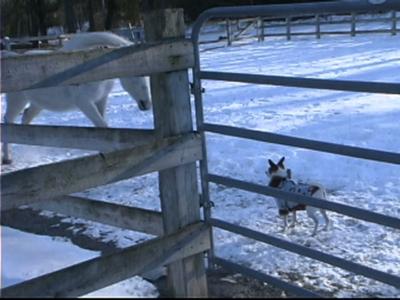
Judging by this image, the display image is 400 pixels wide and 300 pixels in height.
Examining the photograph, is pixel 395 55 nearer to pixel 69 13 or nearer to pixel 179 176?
pixel 179 176

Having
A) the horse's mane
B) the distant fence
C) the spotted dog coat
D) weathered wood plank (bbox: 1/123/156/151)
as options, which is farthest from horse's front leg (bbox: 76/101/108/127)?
the distant fence

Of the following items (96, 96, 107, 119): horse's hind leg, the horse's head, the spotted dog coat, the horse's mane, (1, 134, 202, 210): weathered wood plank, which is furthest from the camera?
(96, 96, 107, 119): horse's hind leg

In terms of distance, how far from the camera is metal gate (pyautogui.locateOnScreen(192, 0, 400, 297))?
11.5 feet

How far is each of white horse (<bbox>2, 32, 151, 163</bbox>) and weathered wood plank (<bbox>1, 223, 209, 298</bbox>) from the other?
378 cm

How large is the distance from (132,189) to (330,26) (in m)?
29.3


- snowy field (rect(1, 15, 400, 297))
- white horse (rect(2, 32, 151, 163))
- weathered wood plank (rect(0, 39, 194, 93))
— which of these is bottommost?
snowy field (rect(1, 15, 400, 297))

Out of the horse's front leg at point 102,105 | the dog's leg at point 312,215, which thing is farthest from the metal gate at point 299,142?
the horse's front leg at point 102,105

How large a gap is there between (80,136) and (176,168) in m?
0.85

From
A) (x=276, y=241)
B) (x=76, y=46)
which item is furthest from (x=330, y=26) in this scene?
(x=276, y=241)

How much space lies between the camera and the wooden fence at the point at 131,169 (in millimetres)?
2961

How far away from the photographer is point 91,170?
3.18 m

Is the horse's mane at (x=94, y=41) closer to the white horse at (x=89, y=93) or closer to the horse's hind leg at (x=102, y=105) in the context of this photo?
the white horse at (x=89, y=93)

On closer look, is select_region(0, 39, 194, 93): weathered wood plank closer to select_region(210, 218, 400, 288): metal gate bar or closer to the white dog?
select_region(210, 218, 400, 288): metal gate bar

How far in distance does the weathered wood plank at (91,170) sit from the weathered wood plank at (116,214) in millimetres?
470
